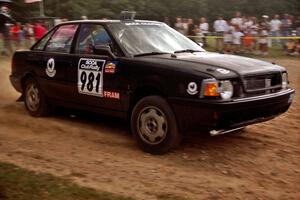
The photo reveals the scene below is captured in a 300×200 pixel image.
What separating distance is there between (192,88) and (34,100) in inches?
145

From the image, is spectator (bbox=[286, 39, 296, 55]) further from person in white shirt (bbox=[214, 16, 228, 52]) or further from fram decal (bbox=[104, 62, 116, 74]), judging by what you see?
fram decal (bbox=[104, 62, 116, 74])

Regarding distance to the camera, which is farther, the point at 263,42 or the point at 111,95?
the point at 263,42

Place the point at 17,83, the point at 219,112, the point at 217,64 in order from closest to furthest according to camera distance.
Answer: the point at 219,112 < the point at 217,64 < the point at 17,83

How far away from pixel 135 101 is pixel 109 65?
24.4 inches

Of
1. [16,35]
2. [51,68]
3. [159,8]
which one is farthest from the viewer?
[159,8]

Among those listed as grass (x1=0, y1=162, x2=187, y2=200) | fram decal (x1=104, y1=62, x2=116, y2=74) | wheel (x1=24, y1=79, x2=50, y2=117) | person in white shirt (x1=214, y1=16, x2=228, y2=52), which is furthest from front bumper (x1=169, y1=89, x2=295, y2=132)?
person in white shirt (x1=214, y1=16, x2=228, y2=52)

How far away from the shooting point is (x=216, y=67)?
581cm

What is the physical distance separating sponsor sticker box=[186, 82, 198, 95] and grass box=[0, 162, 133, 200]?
1608 millimetres

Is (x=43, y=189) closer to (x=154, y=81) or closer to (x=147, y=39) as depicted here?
(x=154, y=81)

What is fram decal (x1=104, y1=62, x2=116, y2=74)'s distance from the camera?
655 centimetres

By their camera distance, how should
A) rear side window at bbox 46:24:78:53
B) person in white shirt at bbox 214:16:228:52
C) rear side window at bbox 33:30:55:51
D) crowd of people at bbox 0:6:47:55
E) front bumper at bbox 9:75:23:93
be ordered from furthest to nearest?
person in white shirt at bbox 214:16:228:52
crowd of people at bbox 0:6:47:55
front bumper at bbox 9:75:23:93
rear side window at bbox 33:30:55:51
rear side window at bbox 46:24:78:53

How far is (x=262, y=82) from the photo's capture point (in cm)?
609

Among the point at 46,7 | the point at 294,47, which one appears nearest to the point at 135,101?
the point at 294,47

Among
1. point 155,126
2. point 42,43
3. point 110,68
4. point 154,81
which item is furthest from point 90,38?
point 155,126
